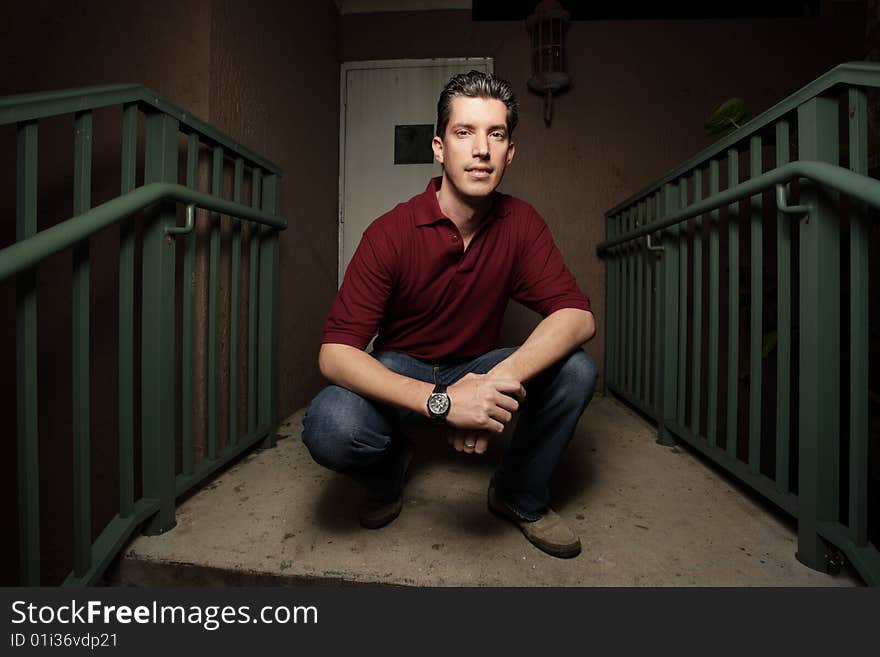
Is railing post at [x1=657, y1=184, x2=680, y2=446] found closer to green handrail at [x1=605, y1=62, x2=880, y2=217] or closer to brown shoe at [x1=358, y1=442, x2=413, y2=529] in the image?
green handrail at [x1=605, y1=62, x2=880, y2=217]

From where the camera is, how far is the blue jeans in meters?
1.07

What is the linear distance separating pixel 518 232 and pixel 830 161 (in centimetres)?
70

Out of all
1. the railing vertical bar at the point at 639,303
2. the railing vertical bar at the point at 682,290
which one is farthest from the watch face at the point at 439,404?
the railing vertical bar at the point at 639,303

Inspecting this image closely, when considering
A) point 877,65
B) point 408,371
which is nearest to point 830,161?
point 877,65

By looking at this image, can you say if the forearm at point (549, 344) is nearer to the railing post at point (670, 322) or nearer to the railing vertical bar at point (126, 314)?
the railing post at point (670, 322)

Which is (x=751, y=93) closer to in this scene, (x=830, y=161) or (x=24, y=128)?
(x=830, y=161)

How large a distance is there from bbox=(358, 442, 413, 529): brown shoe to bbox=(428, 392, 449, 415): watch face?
368mm

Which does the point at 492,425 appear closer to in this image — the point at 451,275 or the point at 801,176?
the point at 451,275

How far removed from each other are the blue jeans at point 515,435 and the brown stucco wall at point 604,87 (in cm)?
166

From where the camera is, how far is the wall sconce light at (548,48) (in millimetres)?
2664

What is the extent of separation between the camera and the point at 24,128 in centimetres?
83

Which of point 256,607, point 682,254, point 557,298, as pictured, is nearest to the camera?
point 256,607

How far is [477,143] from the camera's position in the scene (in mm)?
1243

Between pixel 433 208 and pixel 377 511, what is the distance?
0.83m
